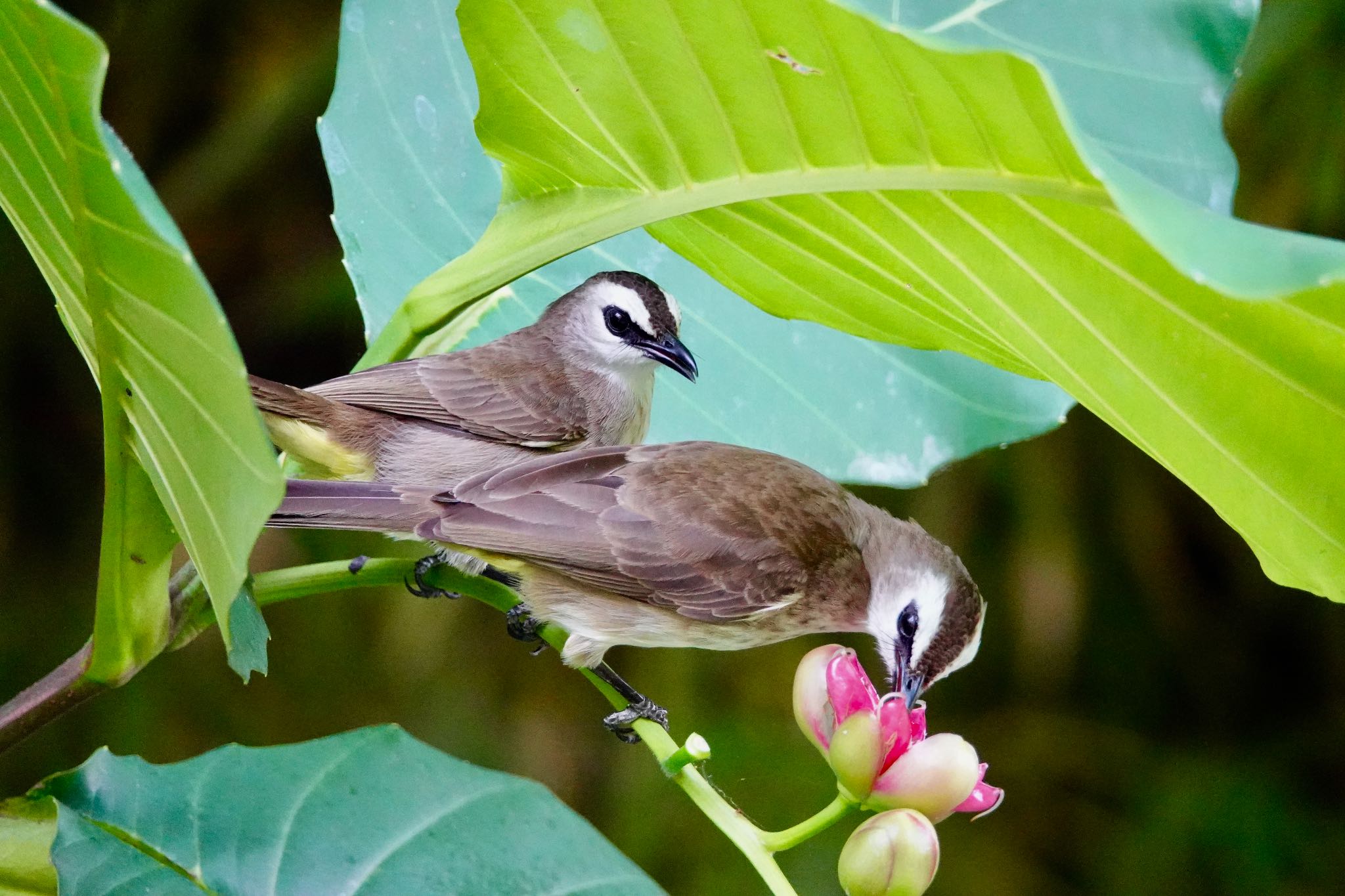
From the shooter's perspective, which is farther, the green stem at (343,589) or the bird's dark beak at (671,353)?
the bird's dark beak at (671,353)

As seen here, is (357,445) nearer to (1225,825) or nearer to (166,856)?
(166,856)

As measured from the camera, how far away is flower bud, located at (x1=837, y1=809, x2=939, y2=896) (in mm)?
1007

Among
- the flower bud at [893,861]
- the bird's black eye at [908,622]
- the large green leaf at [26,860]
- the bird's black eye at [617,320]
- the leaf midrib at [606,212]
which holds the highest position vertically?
the leaf midrib at [606,212]

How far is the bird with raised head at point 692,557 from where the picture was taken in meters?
1.67

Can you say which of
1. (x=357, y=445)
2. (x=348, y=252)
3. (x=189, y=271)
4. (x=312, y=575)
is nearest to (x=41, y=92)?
(x=189, y=271)

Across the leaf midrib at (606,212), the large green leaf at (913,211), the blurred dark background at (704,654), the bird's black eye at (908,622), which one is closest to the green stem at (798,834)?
the large green leaf at (913,211)

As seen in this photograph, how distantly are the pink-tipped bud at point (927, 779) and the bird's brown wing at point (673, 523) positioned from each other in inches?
27.0

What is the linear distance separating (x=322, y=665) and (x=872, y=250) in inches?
105

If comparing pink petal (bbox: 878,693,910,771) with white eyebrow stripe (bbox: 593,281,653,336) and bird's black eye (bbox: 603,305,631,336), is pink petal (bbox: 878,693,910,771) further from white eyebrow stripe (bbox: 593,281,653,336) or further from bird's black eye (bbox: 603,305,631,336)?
bird's black eye (bbox: 603,305,631,336)

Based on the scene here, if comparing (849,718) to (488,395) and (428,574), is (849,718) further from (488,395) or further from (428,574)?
(488,395)

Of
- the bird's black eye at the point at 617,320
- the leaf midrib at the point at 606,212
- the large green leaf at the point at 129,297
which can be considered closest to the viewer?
the large green leaf at the point at 129,297

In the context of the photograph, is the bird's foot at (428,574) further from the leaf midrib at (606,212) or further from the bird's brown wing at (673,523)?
the leaf midrib at (606,212)

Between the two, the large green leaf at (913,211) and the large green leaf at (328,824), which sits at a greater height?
the large green leaf at (913,211)

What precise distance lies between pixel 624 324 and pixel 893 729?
4.21ft
